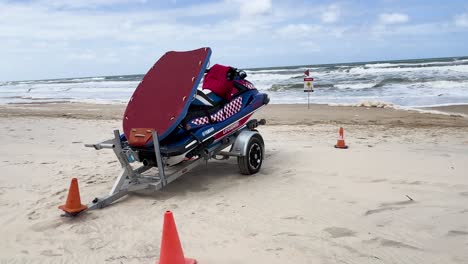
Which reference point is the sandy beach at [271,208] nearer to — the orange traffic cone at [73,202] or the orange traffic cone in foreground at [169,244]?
the orange traffic cone at [73,202]

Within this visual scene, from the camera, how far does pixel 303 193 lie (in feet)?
17.6

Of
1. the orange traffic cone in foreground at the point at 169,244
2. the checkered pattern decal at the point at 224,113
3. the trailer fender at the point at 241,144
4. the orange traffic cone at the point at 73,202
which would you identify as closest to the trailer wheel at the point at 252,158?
the trailer fender at the point at 241,144

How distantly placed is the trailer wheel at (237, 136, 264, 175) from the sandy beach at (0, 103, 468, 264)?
14cm

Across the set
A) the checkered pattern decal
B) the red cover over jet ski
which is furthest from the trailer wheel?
the red cover over jet ski

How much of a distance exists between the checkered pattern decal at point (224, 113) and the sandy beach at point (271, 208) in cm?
91

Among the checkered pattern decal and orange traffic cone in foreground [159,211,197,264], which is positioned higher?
the checkered pattern decal

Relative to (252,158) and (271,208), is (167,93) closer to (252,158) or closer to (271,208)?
(252,158)

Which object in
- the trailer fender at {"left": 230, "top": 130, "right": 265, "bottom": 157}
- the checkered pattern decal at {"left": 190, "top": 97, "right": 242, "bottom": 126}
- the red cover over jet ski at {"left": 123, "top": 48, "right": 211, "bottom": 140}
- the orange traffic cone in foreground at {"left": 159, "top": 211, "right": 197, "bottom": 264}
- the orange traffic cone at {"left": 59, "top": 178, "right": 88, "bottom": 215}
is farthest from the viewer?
the trailer fender at {"left": 230, "top": 130, "right": 265, "bottom": 157}

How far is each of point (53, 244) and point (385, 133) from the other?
8.07 meters

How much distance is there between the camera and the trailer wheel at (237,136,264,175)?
611 cm

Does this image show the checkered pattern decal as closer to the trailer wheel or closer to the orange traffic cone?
the trailer wheel

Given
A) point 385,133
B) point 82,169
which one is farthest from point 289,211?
point 385,133

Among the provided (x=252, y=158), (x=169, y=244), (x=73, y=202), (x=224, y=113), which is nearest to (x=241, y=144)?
(x=252, y=158)

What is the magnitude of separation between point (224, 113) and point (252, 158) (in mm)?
825
